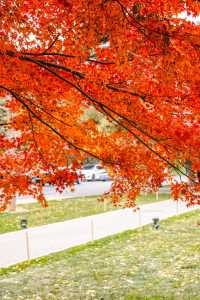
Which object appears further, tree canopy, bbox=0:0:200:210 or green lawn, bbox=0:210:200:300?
green lawn, bbox=0:210:200:300

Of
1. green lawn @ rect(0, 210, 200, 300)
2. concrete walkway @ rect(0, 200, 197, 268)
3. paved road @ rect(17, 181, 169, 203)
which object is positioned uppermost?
paved road @ rect(17, 181, 169, 203)

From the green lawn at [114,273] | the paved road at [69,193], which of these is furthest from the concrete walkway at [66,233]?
the paved road at [69,193]

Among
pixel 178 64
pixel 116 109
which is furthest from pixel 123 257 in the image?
pixel 178 64

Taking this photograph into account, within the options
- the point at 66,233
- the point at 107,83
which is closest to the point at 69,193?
the point at 66,233

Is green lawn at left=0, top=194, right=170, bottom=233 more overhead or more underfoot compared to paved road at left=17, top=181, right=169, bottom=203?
more underfoot

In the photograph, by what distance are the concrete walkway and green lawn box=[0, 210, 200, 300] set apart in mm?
672

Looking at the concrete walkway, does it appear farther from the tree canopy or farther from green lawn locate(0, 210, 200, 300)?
the tree canopy

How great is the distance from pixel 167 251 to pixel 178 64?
8.81m

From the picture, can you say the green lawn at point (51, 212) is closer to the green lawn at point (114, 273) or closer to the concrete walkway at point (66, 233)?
the concrete walkway at point (66, 233)

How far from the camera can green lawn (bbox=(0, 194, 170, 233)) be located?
20166 mm

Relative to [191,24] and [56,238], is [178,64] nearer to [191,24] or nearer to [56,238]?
[191,24]

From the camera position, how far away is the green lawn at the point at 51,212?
2017cm

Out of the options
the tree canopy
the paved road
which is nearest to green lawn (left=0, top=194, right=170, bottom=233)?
the paved road

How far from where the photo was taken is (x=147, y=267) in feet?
41.0
